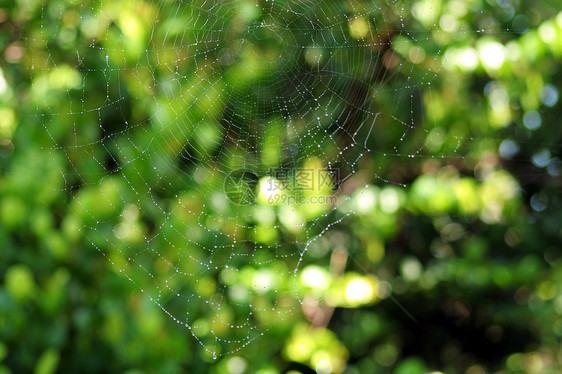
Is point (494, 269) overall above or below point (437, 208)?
below

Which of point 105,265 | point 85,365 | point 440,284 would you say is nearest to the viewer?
point 85,365

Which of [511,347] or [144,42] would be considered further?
[511,347]

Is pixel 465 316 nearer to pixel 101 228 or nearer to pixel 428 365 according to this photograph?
pixel 428 365

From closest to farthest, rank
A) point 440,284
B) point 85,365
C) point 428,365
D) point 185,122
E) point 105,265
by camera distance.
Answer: point 85,365, point 105,265, point 185,122, point 440,284, point 428,365

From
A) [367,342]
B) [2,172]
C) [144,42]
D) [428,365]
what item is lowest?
[428,365]

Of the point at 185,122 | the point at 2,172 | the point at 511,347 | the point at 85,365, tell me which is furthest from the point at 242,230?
the point at 511,347
